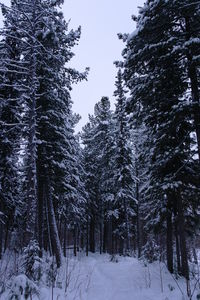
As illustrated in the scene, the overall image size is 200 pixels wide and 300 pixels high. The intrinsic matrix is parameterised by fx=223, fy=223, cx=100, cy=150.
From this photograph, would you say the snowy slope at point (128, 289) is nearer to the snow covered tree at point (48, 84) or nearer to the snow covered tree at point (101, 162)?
the snow covered tree at point (48, 84)

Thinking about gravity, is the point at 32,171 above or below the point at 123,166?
below

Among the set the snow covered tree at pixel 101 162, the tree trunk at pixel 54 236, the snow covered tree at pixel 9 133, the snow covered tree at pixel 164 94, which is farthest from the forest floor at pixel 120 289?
the snow covered tree at pixel 101 162

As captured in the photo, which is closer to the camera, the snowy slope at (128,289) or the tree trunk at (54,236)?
the snowy slope at (128,289)

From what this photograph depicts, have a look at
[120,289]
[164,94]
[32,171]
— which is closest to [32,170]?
[32,171]

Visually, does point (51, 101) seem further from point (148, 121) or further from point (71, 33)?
point (148, 121)

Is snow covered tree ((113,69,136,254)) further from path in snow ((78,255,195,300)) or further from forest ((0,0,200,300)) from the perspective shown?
path in snow ((78,255,195,300))

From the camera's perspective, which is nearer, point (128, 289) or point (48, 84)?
point (128, 289)

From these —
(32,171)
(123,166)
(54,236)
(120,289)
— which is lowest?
(120,289)

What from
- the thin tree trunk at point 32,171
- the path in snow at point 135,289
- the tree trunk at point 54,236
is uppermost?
the thin tree trunk at point 32,171

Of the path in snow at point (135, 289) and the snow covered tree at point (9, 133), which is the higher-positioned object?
the snow covered tree at point (9, 133)

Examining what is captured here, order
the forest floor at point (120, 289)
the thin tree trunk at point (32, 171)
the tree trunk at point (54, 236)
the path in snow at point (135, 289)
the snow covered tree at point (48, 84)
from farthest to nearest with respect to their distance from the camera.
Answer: the tree trunk at point (54, 236), the snow covered tree at point (48, 84), the thin tree trunk at point (32, 171), the path in snow at point (135, 289), the forest floor at point (120, 289)

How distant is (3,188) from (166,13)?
38.8 ft

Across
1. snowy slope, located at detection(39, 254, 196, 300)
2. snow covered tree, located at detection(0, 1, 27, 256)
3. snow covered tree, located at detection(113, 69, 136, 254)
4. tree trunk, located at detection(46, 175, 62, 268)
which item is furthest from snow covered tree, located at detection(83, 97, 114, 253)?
snowy slope, located at detection(39, 254, 196, 300)

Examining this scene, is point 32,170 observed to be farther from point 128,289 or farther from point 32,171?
point 128,289
